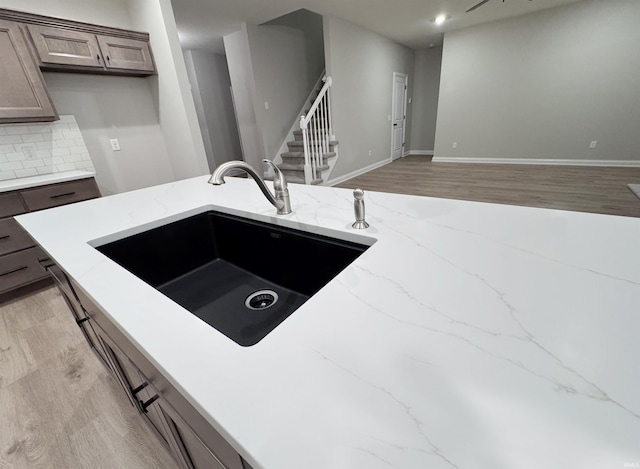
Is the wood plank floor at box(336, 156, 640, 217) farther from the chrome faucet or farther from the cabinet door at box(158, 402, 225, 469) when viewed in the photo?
the cabinet door at box(158, 402, 225, 469)

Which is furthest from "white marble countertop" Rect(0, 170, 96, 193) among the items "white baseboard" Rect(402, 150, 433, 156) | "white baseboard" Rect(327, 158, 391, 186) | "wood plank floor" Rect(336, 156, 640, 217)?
"white baseboard" Rect(402, 150, 433, 156)

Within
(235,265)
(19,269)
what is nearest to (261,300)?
(235,265)

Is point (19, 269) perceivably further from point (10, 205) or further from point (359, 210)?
point (359, 210)

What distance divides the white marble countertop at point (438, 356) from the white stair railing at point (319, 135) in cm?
364

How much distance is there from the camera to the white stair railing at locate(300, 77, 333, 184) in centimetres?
418

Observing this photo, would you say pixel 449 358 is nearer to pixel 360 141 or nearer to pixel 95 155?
pixel 95 155

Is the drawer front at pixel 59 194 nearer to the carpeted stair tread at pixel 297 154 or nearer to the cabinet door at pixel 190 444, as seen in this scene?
the cabinet door at pixel 190 444

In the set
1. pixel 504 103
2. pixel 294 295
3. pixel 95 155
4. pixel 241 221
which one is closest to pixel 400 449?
pixel 294 295

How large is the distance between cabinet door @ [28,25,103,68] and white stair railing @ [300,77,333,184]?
8.21 feet

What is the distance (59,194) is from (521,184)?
215 inches

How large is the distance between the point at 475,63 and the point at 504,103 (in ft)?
3.13

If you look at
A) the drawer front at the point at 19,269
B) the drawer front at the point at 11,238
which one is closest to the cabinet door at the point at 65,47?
the drawer front at the point at 11,238

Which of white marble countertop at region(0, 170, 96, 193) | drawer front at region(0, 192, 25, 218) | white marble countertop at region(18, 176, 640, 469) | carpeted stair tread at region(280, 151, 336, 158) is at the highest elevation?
white marble countertop at region(0, 170, 96, 193)

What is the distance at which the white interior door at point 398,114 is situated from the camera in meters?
6.21
